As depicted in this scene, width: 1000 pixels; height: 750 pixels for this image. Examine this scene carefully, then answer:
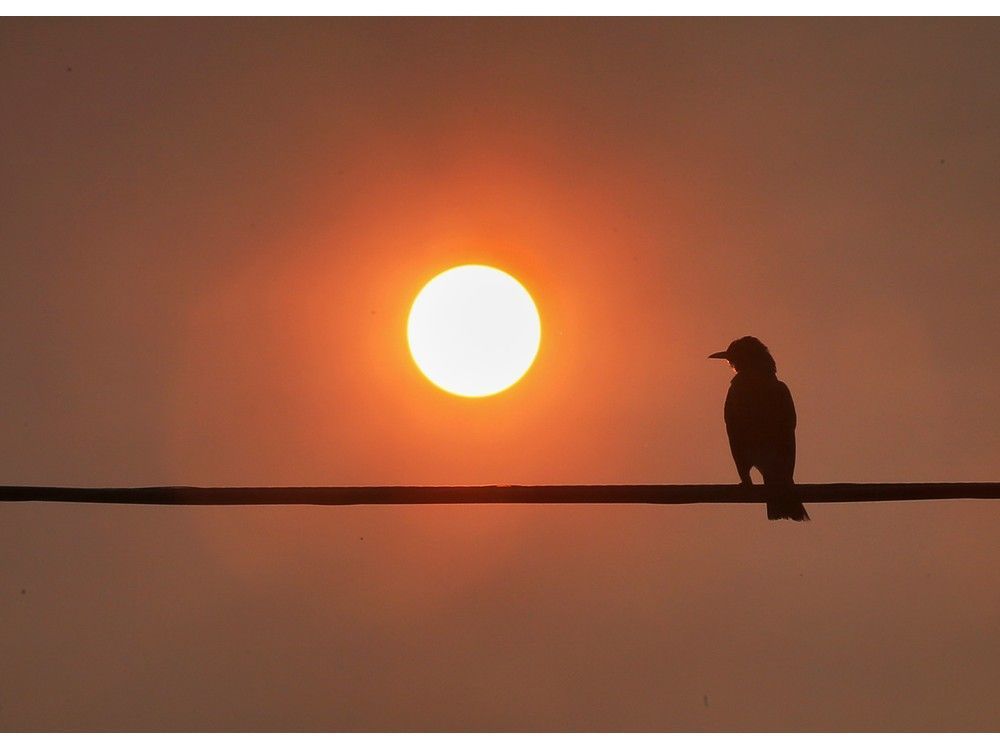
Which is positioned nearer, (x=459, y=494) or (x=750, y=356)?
(x=459, y=494)

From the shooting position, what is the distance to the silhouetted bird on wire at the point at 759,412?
10078 millimetres

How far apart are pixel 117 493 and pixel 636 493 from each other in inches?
98.3

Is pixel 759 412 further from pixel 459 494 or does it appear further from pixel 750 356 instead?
pixel 459 494

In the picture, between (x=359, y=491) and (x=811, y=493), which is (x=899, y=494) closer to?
(x=811, y=493)

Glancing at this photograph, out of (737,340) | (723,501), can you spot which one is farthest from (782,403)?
(723,501)

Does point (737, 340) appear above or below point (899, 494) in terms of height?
above

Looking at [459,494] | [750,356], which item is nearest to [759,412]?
[750,356]

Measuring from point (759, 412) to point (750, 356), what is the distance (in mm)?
535

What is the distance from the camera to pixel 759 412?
33.1 feet

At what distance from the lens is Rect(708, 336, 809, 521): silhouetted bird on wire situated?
33.1 feet

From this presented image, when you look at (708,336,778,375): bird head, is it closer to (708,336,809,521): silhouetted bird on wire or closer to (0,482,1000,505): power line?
(708,336,809,521): silhouetted bird on wire

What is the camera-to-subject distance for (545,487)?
5.42 m

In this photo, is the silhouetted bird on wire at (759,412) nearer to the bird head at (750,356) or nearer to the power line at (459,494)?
the bird head at (750,356)

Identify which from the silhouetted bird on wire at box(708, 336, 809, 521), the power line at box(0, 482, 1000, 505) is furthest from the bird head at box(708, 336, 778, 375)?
the power line at box(0, 482, 1000, 505)
